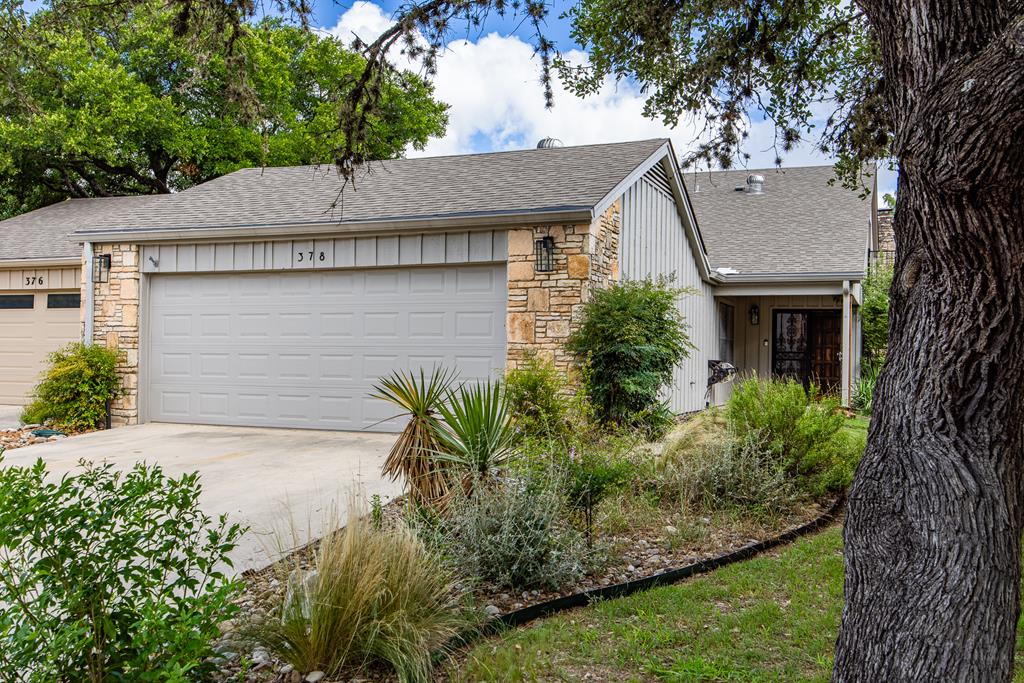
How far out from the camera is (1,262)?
1253cm

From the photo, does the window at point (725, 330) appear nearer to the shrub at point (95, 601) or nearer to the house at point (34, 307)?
the house at point (34, 307)

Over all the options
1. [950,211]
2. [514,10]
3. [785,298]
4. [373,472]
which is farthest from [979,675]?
[785,298]

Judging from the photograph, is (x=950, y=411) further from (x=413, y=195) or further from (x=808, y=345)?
(x=808, y=345)

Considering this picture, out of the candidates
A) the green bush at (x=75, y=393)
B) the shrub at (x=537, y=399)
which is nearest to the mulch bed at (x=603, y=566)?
the shrub at (x=537, y=399)

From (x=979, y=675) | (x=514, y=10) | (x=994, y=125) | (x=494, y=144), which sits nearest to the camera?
(x=994, y=125)

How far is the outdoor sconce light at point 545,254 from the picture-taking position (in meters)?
8.73

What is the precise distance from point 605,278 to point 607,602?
560cm

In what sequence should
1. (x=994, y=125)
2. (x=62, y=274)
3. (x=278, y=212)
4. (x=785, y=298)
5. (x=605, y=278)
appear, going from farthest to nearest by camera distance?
1. (x=785, y=298)
2. (x=62, y=274)
3. (x=278, y=212)
4. (x=605, y=278)
5. (x=994, y=125)

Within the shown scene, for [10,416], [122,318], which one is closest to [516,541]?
[122,318]

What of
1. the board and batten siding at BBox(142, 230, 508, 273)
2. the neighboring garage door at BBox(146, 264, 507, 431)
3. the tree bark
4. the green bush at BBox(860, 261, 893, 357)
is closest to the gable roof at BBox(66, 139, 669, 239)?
the board and batten siding at BBox(142, 230, 508, 273)

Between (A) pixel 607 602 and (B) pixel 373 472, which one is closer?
(A) pixel 607 602

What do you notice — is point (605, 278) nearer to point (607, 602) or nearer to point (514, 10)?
point (514, 10)

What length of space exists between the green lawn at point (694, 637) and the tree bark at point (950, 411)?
28.6 inches

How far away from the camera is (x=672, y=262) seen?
1168 centimetres
